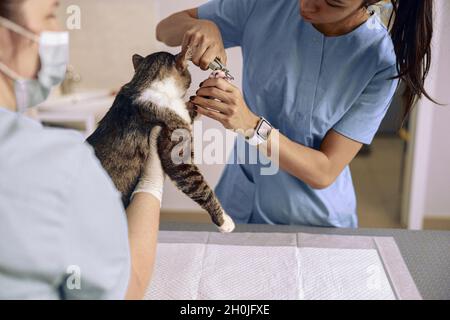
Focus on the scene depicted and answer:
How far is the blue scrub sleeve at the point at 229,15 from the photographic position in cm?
87

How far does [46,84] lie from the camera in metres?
0.74

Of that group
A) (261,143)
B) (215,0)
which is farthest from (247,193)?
(215,0)

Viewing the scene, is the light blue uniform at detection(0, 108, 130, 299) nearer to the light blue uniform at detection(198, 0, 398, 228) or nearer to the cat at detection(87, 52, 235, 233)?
the cat at detection(87, 52, 235, 233)

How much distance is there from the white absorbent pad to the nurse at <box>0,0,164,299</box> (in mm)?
179

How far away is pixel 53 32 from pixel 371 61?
1.81ft

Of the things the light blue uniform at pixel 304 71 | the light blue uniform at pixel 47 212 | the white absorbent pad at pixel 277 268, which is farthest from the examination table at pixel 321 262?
the light blue uniform at pixel 47 212

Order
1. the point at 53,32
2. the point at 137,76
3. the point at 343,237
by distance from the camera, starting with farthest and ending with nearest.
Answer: the point at 343,237
the point at 137,76
the point at 53,32

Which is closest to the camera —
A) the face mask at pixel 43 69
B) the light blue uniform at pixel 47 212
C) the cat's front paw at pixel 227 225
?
the light blue uniform at pixel 47 212

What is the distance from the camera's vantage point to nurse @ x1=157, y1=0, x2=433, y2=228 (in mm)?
844

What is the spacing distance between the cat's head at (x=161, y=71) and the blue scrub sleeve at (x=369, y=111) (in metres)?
0.31

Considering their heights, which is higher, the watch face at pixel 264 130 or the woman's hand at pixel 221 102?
the woman's hand at pixel 221 102

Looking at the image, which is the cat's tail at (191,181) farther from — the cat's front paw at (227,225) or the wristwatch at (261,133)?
the wristwatch at (261,133)
